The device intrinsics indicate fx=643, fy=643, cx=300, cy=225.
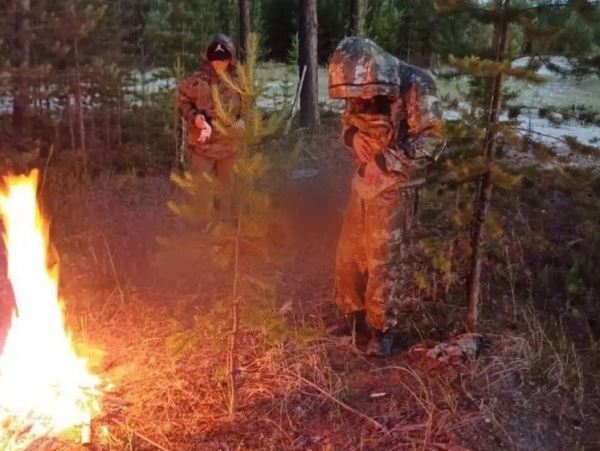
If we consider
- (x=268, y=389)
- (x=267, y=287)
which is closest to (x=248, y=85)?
(x=267, y=287)

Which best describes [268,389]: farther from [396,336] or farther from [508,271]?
[508,271]

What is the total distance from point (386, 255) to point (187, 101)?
319 centimetres

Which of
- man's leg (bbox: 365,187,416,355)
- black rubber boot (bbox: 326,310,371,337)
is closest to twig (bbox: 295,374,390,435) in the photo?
man's leg (bbox: 365,187,416,355)

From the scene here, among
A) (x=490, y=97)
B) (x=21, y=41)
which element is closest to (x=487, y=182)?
(x=490, y=97)

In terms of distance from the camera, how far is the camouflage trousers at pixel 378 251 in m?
4.65

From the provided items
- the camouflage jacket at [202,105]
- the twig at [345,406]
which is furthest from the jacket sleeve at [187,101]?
the twig at [345,406]

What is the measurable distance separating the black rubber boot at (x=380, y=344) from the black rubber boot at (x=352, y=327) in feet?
0.91

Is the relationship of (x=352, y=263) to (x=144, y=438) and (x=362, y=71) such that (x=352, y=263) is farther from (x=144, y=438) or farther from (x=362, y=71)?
(x=144, y=438)

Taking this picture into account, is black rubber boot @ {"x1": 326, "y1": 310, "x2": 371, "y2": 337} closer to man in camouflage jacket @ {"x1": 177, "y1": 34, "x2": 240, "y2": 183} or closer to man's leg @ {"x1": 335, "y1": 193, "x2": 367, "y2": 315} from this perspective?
man's leg @ {"x1": 335, "y1": 193, "x2": 367, "y2": 315}

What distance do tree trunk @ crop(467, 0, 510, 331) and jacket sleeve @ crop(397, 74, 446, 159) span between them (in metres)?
0.49

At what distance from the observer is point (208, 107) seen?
6.79 metres

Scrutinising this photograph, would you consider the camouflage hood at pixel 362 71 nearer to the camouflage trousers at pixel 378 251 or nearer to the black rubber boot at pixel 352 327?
the camouflage trousers at pixel 378 251

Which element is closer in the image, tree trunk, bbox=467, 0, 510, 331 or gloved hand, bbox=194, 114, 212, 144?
tree trunk, bbox=467, 0, 510, 331

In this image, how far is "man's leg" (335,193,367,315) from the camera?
4883mm
